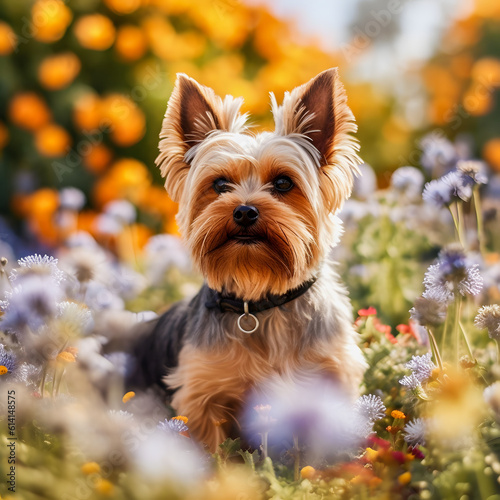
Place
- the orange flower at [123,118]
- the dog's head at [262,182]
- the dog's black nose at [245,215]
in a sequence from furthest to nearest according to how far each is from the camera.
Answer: the orange flower at [123,118] → the dog's head at [262,182] → the dog's black nose at [245,215]

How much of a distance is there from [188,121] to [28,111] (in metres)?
4.38

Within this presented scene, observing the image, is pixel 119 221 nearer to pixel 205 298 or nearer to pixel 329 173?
pixel 205 298

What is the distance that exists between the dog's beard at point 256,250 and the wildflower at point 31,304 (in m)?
0.73

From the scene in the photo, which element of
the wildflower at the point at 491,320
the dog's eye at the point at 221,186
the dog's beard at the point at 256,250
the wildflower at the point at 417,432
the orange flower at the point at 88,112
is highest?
the orange flower at the point at 88,112

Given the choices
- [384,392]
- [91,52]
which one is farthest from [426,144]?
[91,52]

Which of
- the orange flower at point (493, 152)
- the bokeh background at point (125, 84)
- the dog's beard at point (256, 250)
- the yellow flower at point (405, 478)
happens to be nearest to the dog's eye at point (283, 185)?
the dog's beard at point (256, 250)

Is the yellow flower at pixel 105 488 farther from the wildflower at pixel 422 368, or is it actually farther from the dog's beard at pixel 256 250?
the wildflower at pixel 422 368

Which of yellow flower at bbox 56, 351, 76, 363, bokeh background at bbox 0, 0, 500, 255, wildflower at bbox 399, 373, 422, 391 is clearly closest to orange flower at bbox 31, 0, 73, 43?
bokeh background at bbox 0, 0, 500, 255

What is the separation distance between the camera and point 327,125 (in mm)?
2982

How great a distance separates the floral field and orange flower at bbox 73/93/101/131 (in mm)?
20

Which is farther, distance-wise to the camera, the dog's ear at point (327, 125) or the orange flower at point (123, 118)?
the orange flower at point (123, 118)

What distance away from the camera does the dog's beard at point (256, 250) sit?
2773 millimetres

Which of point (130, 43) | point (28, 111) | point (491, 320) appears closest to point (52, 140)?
point (28, 111)

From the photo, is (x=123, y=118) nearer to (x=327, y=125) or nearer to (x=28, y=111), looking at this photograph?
(x=28, y=111)
